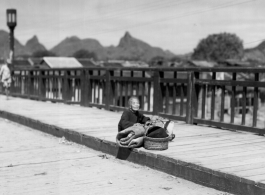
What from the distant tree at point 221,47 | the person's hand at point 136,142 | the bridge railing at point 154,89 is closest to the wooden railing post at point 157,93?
the bridge railing at point 154,89

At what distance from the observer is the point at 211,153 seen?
6211 millimetres

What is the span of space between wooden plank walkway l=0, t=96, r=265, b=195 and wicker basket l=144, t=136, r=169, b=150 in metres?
0.11

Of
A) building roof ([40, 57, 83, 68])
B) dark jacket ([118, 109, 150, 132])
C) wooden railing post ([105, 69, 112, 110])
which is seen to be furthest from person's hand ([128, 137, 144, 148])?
building roof ([40, 57, 83, 68])

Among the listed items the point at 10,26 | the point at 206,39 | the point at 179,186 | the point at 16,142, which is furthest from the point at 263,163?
the point at 206,39

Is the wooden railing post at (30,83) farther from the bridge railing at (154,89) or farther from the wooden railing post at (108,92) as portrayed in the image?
the wooden railing post at (108,92)

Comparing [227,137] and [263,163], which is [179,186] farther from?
[227,137]

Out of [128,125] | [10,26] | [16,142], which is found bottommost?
[16,142]

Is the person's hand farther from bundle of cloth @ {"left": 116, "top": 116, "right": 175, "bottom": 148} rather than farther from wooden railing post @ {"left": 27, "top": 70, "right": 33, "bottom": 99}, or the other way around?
wooden railing post @ {"left": 27, "top": 70, "right": 33, "bottom": 99}

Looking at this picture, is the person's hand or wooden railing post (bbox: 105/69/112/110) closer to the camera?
the person's hand

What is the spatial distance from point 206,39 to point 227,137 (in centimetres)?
13800

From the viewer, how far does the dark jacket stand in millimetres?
6918

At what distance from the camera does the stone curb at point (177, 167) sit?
15.6 feet

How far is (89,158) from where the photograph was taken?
22.9 feet

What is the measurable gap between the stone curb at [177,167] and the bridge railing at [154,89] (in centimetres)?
261
